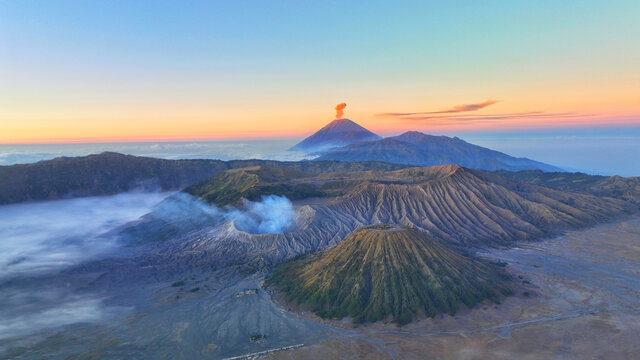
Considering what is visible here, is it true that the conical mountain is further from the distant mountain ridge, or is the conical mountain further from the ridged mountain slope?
the distant mountain ridge

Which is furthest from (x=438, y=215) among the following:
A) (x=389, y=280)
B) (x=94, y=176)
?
(x=94, y=176)

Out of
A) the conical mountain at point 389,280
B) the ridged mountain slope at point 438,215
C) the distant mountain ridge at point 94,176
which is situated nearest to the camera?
the conical mountain at point 389,280

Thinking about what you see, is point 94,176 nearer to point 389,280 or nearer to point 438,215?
point 438,215

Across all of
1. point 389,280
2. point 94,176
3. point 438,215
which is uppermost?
point 94,176

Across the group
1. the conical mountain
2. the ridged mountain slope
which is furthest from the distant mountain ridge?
the conical mountain

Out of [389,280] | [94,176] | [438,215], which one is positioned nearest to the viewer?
[389,280]

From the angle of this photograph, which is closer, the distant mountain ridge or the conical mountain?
the conical mountain

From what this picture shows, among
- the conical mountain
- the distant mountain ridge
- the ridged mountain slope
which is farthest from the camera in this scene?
the distant mountain ridge

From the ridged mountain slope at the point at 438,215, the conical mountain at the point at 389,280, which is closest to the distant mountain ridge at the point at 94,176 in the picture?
the ridged mountain slope at the point at 438,215

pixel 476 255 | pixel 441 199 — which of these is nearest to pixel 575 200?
pixel 441 199

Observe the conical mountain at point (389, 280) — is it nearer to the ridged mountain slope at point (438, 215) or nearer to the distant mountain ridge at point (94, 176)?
the ridged mountain slope at point (438, 215)
